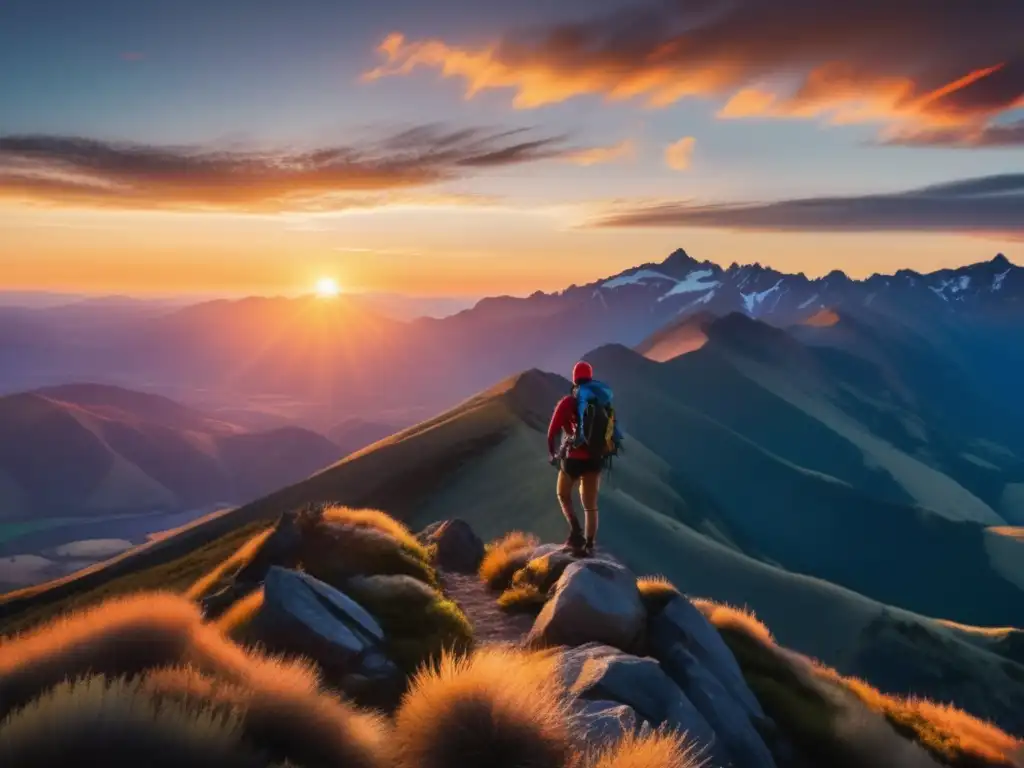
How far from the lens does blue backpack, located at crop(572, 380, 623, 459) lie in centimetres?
1703

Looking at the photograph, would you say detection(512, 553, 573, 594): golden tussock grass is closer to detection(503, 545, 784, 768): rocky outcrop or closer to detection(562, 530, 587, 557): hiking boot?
detection(503, 545, 784, 768): rocky outcrop

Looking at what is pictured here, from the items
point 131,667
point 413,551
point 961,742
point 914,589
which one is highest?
point 131,667

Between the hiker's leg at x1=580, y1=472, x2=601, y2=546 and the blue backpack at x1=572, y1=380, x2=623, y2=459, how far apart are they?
59 centimetres

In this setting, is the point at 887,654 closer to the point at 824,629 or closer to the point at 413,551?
the point at 824,629

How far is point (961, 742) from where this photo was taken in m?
17.3

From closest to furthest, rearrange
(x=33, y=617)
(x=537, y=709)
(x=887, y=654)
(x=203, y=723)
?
1. (x=203, y=723)
2. (x=537, y=709)
3. (x=33, y=617)
4. (x=887, y=654)

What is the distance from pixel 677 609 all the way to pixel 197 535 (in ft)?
324

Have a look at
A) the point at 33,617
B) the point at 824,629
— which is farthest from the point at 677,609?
the point at 824,629

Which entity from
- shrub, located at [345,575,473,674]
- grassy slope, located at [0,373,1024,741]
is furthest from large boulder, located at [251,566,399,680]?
grassy slope, located at [0,373,1024,741]

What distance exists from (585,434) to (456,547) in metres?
9.15

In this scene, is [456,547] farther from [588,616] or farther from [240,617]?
[240,617]

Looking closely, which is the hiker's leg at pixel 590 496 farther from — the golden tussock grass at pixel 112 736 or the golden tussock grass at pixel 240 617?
the golden tussock grass at pixel 112 736

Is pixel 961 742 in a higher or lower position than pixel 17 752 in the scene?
lower

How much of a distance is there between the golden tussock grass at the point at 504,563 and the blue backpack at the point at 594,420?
188 inches
